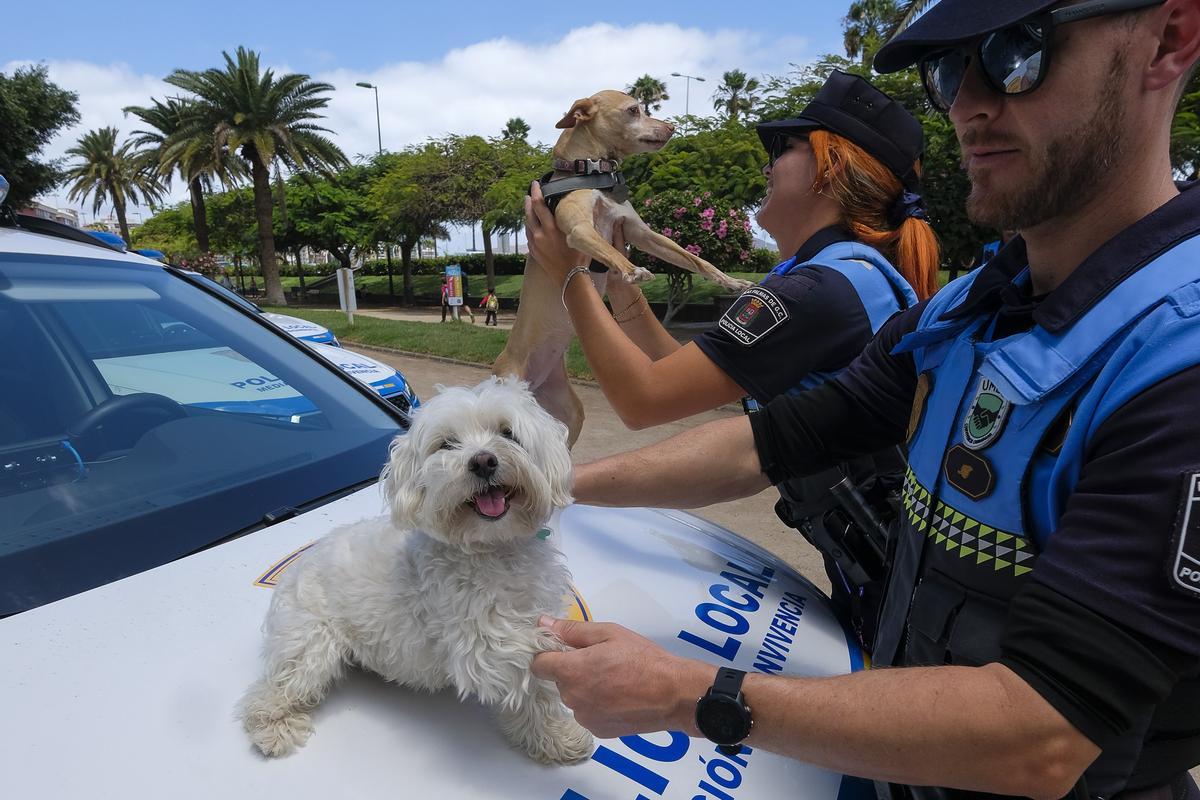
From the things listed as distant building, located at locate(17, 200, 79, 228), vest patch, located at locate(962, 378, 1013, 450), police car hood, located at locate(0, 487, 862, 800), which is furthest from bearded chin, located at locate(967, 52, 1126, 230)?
distant building, located at locate(17, 200, 79, 228)

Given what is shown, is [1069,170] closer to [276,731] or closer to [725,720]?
[725,720]

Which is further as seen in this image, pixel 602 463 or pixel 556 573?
pixel 602 463

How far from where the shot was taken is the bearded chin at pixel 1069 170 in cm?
107

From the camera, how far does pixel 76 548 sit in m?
1.59

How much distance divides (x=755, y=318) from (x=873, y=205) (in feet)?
2.03

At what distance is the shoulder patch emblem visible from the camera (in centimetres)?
84

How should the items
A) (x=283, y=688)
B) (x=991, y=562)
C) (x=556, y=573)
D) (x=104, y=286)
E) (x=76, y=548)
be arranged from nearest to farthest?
(x=991, y=562), (x=283, y=688), (x=556, y=573), (x=76, y=548), (x=104, y=286)

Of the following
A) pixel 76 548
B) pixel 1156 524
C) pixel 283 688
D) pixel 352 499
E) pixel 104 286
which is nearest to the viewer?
pixel 1156 524

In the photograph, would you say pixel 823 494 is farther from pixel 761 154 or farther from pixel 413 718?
pixel 761 154

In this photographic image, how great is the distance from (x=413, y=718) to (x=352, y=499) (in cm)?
81

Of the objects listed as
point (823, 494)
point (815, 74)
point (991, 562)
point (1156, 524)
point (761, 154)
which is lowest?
point (823, 494)

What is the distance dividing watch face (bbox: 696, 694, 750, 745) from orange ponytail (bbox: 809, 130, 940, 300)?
5.41ft

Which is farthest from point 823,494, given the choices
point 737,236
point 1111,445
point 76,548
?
point 737,236

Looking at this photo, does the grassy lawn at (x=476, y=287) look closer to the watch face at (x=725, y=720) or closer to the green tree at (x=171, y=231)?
the green tree at (x=171, y=231)
